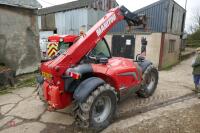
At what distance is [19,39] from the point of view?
8.64m

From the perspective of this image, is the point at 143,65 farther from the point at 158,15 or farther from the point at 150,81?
the point at 158,15

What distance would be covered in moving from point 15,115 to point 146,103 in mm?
3358

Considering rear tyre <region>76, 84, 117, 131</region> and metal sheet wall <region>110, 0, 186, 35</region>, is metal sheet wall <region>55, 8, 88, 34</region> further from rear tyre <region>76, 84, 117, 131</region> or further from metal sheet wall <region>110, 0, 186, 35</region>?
rear tyre <region>76, 84, 117, 131</region>

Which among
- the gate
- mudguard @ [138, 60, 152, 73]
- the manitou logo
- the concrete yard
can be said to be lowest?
the concrete yard

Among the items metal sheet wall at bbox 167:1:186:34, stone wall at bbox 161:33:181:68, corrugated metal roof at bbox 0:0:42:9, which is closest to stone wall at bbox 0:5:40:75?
corrugated metal roof at bbox 0:0:42:9

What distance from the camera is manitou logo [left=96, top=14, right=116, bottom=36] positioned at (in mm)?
4338

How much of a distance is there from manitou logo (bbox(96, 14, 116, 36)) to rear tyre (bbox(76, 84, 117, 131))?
120 centimetres

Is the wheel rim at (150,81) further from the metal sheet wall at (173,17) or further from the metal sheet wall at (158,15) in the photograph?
the metal sheet wall at (173,17)

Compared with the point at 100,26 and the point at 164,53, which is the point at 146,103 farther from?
the point at 164,53

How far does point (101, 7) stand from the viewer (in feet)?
61.9

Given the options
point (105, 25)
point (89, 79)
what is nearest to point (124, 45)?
point (105, 25)

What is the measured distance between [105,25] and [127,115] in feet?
7.01

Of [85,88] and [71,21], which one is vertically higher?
[71,21]

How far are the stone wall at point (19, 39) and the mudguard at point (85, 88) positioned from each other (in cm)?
555
